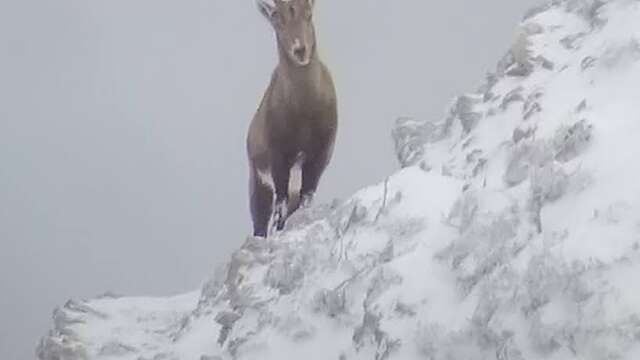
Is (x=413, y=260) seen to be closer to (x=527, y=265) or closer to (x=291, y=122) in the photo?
(x=527, y=265)

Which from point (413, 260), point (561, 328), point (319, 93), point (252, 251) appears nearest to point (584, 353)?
point (561, 328)

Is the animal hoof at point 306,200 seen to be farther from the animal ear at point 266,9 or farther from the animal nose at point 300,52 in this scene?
the animal ear at point 266,9

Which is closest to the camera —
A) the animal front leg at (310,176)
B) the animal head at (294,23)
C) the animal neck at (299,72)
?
the animal head at (294,23)

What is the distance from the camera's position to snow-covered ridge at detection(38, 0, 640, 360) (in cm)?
457

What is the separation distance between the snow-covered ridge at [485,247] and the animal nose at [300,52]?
984 millimetres

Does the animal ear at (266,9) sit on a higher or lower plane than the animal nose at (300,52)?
higher

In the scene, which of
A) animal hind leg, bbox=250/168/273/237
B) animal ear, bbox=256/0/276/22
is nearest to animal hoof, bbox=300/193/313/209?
animal hind leg, bbox=250/168/273/237

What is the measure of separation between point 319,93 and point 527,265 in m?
3.31

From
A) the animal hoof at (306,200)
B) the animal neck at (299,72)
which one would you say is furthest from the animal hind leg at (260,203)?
the animal neck at (299,72)

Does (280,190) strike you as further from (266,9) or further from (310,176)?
(266,9)

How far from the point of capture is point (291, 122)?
782 centimetres

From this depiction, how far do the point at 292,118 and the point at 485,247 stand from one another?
9.55 ft

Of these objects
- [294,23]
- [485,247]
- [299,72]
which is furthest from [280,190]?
[485,247]

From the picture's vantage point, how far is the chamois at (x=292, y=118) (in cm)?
749
